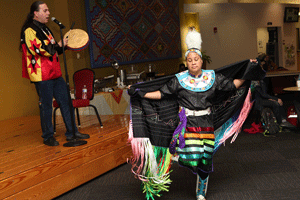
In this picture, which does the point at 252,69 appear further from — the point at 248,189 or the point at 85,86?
the point at 85,86

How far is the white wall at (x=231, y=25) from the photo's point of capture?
10203 millimetres

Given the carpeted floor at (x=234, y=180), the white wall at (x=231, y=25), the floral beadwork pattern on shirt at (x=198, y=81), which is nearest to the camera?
the floral beadwork pattern on shirt at (x=198, y=81)

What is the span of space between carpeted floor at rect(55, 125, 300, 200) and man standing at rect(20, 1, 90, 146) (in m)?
0.72

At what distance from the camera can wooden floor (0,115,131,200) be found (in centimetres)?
268

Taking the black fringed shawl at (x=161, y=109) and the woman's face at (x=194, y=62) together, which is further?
the black fringed shawl at (x=161, y=109)

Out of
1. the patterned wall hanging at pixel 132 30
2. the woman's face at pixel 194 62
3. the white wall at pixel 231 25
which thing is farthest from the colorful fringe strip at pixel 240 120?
the white wall at pixel 231 25

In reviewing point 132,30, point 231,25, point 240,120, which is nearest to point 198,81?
point 240,120

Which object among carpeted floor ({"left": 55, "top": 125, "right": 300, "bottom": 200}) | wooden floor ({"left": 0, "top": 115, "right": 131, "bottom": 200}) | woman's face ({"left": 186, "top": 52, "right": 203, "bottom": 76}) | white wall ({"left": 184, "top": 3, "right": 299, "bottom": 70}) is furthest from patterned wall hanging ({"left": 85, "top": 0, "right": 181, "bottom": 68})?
woman's face ({"left": 186, "top": 52, "right": 203, "bottom": 76})

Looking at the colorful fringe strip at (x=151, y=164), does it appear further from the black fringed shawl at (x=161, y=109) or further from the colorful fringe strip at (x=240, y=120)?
the colorful fringe strip at (x=240, y=120)

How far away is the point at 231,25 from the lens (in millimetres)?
10656

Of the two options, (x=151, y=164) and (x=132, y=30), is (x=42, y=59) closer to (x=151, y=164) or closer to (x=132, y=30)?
(x=151, y=164)

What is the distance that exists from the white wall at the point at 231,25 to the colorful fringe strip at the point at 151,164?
7694mm

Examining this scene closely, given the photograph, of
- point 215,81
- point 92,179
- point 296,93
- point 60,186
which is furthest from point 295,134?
point 60,186

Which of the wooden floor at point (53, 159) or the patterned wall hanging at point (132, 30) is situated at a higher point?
the patterned wall hanging at point (132, 30)
